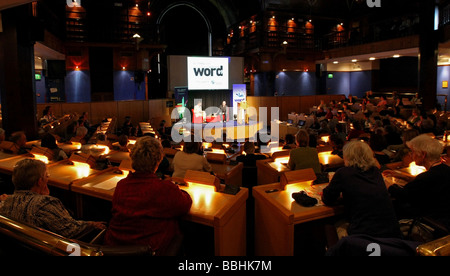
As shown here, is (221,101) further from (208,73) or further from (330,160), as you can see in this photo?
(330,160)

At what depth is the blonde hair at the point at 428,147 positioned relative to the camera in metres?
2.47

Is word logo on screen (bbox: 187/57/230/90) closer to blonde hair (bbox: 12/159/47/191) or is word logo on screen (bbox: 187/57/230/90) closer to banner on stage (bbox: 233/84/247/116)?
banner on stage (bbox: 233/84/247/116)

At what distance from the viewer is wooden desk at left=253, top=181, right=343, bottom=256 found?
253cm

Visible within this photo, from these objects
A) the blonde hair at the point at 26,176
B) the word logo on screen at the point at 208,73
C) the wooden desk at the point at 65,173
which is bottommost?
the wooden desk at the point at 65,173

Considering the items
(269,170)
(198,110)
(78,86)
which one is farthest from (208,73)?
(269,170)

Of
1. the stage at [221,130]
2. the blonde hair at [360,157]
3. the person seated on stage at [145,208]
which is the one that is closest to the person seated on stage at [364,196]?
the blonde hair at [360,157]

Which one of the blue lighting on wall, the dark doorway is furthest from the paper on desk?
the dark doorway

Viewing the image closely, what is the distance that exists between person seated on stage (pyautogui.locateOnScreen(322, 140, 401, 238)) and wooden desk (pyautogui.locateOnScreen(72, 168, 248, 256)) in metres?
0.81

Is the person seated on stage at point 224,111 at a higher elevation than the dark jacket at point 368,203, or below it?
higher

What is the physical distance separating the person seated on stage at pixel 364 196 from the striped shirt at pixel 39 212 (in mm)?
1982

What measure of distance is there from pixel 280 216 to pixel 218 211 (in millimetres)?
515

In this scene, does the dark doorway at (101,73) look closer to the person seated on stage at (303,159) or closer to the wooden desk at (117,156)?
the wooden desk at (117,156)

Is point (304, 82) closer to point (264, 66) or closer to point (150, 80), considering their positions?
point (264, 66)
